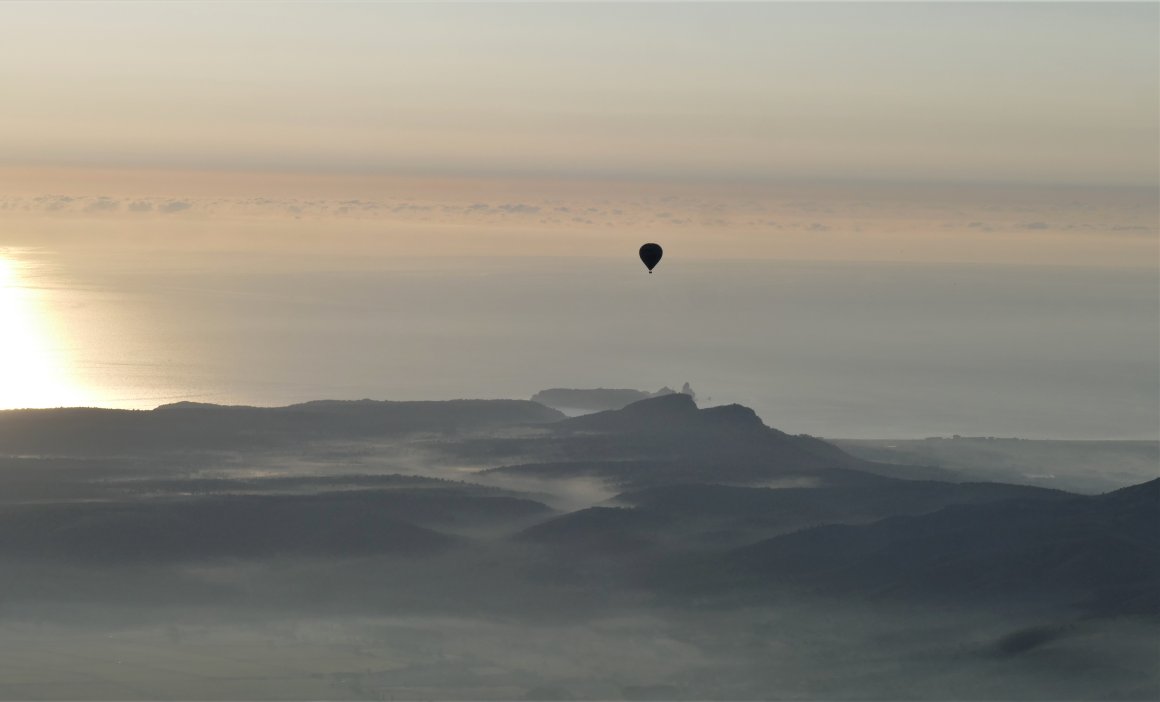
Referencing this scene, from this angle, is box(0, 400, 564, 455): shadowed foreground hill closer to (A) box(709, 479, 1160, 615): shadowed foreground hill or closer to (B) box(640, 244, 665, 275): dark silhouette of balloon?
(B) box(640, 244, 665, 275): dark silhouette of balloon

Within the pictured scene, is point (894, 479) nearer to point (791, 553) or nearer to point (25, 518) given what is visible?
point (791, 553)

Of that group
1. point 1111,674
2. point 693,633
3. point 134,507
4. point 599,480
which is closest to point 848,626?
point 693,633

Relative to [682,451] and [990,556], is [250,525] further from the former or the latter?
[990,556]

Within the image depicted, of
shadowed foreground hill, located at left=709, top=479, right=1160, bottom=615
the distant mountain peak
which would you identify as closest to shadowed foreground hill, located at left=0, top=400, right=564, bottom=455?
the distant mountain peak

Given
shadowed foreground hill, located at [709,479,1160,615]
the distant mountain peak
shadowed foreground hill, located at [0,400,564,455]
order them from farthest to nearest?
the distant mountain peak → shadowed foreground hill, located at [0,400,564,455] → shadowed foreground hill, located at [709,479,1160,615]

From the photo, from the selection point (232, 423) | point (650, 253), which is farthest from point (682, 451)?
point (232, 423)

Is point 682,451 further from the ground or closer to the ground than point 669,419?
closer to the ground

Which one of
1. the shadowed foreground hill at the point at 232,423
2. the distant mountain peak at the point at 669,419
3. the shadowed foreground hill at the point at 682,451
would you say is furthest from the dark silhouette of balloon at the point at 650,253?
the shadowed foreground hill at the point at 232,423

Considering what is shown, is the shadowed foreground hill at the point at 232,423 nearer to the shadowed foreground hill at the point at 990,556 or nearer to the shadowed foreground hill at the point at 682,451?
the shadowed foreground hill at the point at 682,451
